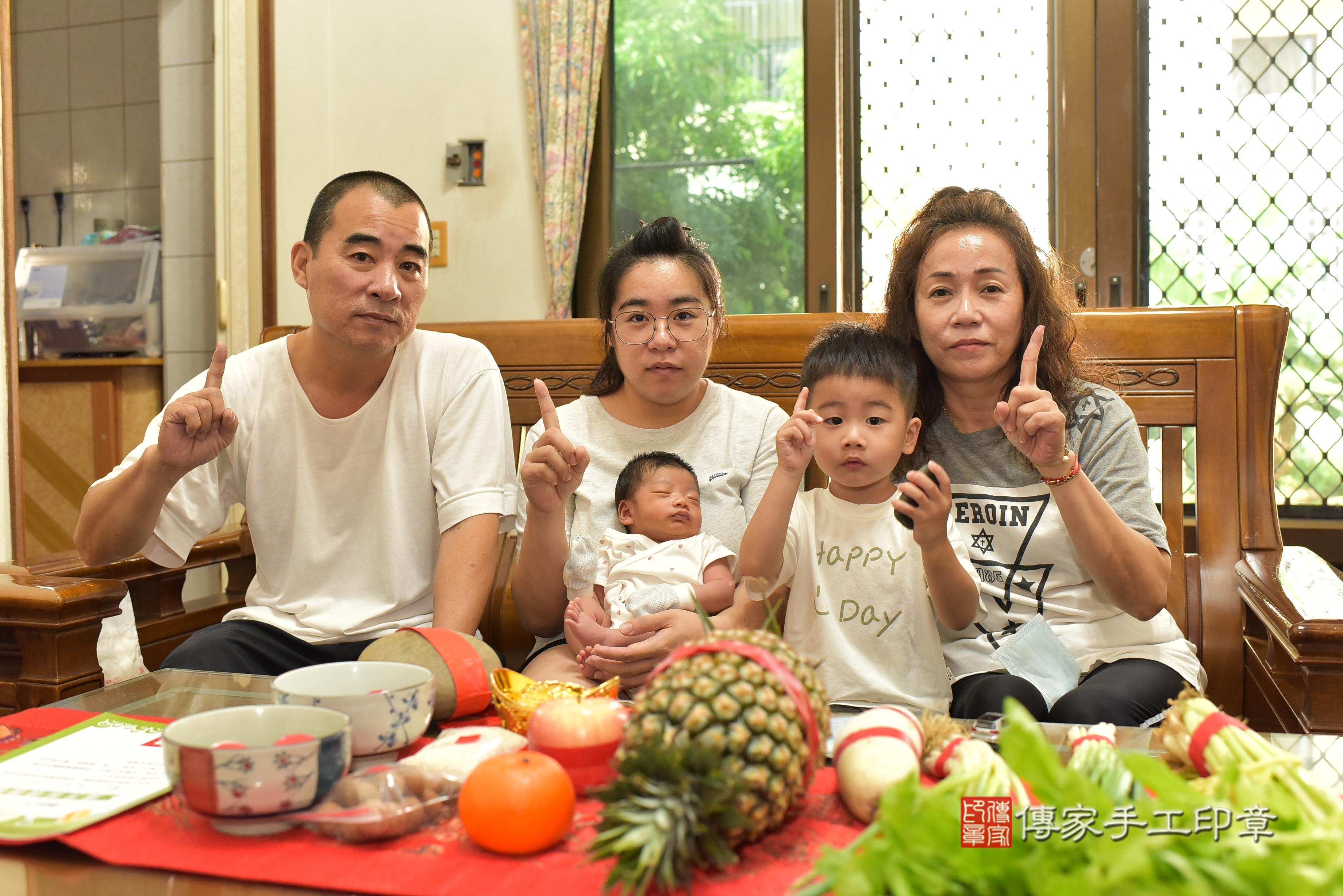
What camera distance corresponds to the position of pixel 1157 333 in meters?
1.94

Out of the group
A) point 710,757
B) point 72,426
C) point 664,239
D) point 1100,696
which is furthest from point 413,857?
point 72,426

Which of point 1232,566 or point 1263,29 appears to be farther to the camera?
point 1263,29

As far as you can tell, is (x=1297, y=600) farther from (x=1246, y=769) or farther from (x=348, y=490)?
(x=348, y=490)

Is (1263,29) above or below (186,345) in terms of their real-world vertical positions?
above

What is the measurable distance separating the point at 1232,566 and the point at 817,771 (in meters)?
1.35

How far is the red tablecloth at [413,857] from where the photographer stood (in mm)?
763

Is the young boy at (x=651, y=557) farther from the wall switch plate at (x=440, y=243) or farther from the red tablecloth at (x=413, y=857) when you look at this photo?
the wall switch plate at (x=440, y=243)

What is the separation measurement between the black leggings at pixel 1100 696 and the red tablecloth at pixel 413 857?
678 mm

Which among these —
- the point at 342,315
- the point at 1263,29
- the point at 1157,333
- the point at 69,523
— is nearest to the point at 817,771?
the point at 342,315

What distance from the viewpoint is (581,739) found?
0.91 m

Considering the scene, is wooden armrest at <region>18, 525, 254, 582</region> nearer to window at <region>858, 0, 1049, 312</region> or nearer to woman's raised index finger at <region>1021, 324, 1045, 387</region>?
woman's raised index finger at <region>1021, 324, 1045, 387</region>

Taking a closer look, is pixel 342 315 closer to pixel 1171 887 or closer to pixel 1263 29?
pixel 1171 887

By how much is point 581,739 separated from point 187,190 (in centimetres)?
357

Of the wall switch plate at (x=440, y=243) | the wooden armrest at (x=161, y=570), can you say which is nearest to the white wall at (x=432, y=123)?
the wall switch plate at (x=440, y=243)
